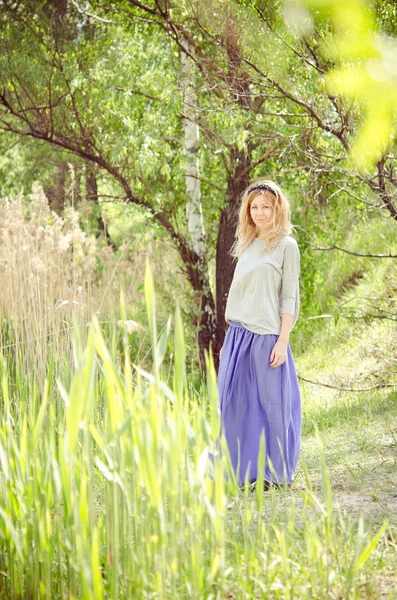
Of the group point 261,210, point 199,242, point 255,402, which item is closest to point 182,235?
point 199,242

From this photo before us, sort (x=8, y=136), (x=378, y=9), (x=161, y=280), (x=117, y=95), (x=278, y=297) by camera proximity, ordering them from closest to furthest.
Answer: (x=378, y=9)
(x=278, y=297)
(x=117, y=95)
(x=161, y=280)
(x=8, y=136)

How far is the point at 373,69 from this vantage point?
1.31 metres

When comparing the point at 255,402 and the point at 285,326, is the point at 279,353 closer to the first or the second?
the point at 285,326

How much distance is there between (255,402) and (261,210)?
2.89ft

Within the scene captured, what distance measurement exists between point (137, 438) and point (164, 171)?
457 cm

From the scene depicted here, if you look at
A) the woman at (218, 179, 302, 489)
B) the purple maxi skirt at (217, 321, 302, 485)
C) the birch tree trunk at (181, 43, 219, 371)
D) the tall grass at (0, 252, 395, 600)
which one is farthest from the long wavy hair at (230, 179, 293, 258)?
the birch tree trunk at (181, 43, 219, 371)

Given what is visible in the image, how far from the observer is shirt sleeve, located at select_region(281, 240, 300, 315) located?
3406mm

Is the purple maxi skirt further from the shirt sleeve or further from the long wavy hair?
the long wavy hair

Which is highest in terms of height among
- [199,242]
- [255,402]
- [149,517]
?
[199,242]

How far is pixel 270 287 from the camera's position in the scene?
3.40 m

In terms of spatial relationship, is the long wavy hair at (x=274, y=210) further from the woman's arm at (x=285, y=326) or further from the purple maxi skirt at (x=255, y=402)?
the purple maxi skirt at (x=255, y=402)

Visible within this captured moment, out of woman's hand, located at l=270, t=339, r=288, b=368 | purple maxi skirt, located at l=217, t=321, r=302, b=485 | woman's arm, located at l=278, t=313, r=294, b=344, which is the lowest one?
purple maxi skirt, located at l=217, t=321, r=302, b=485

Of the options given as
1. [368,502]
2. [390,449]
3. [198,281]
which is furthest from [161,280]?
[368,502]

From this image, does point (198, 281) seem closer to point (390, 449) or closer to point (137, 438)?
point (390, 449)
